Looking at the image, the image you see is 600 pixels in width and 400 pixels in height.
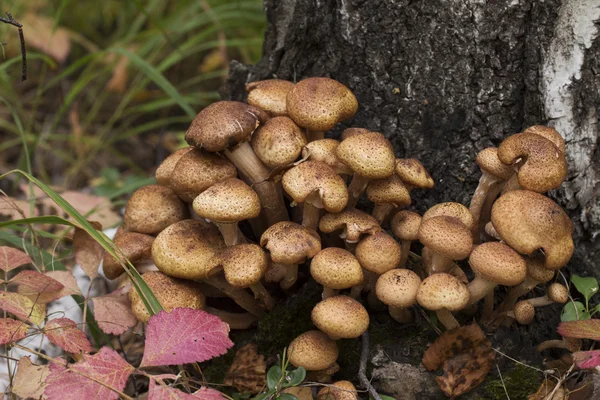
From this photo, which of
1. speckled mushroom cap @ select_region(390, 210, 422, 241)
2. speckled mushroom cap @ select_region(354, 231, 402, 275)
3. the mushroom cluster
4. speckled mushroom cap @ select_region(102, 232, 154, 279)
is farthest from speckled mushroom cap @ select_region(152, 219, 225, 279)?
speckled mushroom cap @ select_region(390, 210, 422, 241)

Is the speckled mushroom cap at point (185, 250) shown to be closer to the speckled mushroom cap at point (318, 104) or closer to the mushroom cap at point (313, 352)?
the mushroom cap at point (313, 352)

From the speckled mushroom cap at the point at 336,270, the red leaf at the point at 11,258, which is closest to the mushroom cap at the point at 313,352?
the speckled mushroom cap at the point at 336,270

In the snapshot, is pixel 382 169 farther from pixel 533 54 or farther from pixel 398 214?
pixel 533 54

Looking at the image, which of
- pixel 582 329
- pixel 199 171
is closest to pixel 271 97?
pixel 199 171

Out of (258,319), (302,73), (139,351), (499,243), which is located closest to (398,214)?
(499,243)

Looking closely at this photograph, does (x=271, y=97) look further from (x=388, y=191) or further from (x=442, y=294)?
(x=442, y=294)
